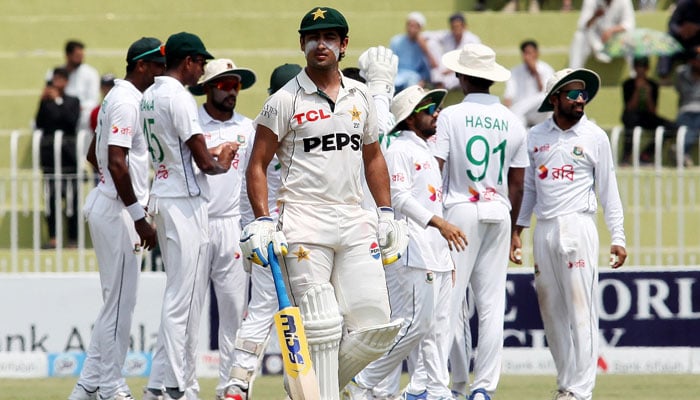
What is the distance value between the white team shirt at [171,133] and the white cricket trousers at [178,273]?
0.28 ft

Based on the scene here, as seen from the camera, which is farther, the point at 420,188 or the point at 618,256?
the point at 618,256

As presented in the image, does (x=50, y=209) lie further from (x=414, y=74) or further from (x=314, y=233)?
(x=314, y=233)

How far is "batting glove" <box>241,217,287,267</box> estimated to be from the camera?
8133 mm

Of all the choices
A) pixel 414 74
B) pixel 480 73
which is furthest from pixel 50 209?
pixel 480 73

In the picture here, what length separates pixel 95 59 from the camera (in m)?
19.5

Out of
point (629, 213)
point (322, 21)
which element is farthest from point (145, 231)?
point (629, 213)

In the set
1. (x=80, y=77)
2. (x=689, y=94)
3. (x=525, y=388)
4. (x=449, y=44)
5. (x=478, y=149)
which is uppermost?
(x=449, y=44)

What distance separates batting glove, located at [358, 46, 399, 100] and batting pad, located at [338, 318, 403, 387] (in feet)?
9.35

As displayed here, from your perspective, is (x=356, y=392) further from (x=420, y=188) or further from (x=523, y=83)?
(x=523, y=83)

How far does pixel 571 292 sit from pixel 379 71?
2098 mm

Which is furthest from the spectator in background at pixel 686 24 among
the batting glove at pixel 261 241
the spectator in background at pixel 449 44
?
the batting glove at pixel 261 241

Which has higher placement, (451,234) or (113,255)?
(451,234)

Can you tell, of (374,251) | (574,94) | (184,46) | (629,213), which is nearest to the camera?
(374,251)

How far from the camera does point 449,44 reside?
18.7 m
